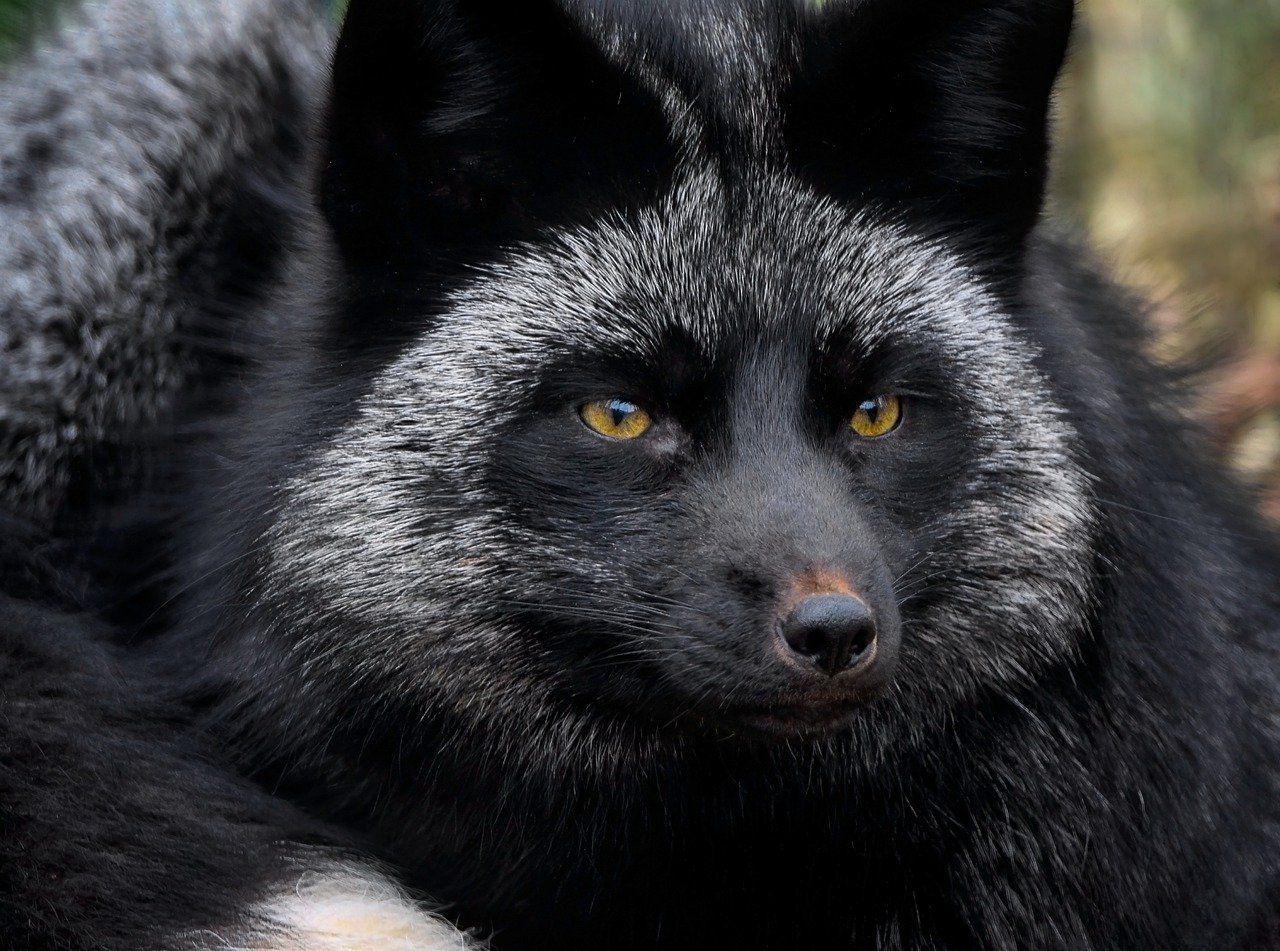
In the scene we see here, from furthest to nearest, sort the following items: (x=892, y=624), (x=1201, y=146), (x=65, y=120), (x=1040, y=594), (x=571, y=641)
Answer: (x=1201, y=146) < (x=65, y=120) < (x=1040, y=594) < (x=571, y=641) < (x=892, y=624)

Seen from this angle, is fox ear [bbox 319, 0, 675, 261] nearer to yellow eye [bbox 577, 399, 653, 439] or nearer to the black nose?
yellow eye [bbox 577, 399, 653, 439]

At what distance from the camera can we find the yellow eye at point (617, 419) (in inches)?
130

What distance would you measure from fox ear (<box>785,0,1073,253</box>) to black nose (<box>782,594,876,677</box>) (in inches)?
42.4

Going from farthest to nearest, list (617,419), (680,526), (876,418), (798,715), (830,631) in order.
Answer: (876,418) → (617,419) → (680,526) → (798,715) → (830,631)

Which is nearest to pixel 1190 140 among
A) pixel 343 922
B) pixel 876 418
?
pixel 876 418

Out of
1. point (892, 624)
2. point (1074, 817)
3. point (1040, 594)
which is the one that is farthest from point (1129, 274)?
point (892, 624)

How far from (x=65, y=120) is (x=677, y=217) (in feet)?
6.57

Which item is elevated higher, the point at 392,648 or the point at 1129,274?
the point at 1129,274

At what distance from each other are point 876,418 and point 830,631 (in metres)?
0.73

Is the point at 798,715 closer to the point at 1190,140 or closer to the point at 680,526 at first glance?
the point at 680,526

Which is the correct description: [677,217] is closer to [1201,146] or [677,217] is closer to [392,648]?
[392,648]

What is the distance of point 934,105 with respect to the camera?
11.6ft

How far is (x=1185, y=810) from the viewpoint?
3680 mm

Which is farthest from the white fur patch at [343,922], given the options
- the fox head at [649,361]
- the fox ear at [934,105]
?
the fox ear at [934,105]
